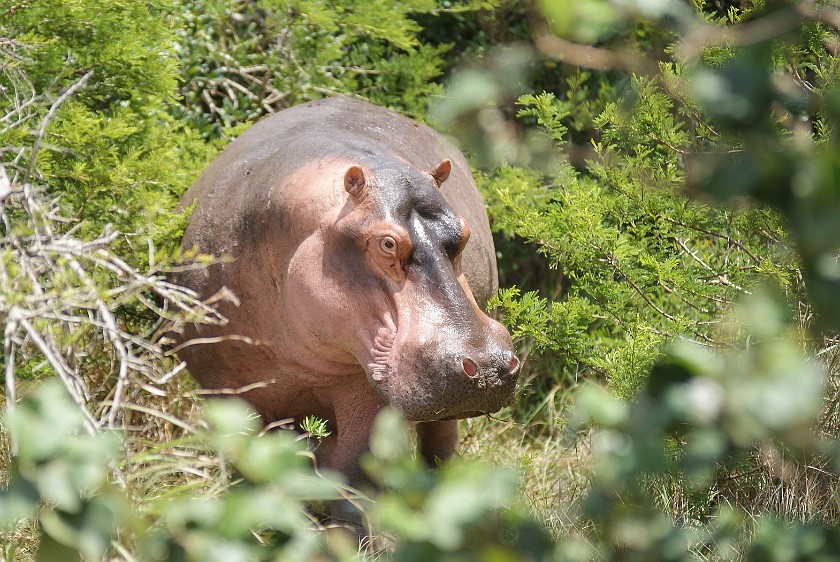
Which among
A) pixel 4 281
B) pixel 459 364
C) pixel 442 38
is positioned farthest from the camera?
pixel 442 38

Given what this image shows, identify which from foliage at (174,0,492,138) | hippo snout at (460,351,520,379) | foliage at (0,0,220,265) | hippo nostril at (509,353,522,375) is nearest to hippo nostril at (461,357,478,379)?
hippo snout at (460,351,520,379)

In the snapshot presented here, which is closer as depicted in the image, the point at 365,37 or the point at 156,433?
the point at 156,433

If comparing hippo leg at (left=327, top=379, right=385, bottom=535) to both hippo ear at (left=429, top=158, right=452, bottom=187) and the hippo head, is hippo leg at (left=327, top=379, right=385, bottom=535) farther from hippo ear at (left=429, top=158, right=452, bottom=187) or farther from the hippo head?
hippo ear at (left=429, top=158, right=452, bottom=187)

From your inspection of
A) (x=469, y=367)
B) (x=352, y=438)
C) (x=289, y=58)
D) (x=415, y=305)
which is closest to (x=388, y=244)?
(x=415, y=305)

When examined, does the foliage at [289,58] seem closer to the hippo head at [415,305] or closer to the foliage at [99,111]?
the foliage at [99,111]

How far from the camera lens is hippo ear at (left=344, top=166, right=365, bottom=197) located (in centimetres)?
380

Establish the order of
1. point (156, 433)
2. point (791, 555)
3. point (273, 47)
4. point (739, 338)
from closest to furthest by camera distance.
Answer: point (791, 555) < point (739, 338) < point (156, 433) < point (273, 47)

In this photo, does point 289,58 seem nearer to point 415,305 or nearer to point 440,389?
point 415,305

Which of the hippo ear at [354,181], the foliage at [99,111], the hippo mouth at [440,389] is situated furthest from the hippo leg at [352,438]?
the foliage at [99,111]

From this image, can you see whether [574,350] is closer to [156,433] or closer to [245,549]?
[156,433]

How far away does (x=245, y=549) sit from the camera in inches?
51.3

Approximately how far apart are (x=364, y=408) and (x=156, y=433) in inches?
44.3

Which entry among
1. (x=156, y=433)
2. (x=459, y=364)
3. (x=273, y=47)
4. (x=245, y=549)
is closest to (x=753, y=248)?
(x=459, y=364)

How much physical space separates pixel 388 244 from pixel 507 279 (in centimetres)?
317
